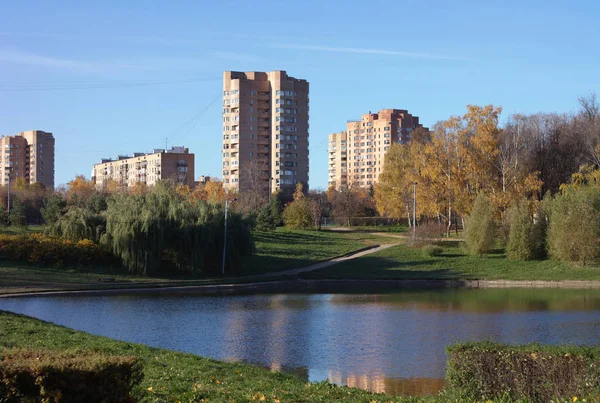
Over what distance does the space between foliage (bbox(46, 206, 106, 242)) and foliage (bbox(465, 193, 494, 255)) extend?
27.1m

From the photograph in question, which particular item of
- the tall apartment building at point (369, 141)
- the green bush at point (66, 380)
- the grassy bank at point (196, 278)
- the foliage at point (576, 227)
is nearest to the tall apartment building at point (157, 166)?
the tall apartment building at point (369, 141)

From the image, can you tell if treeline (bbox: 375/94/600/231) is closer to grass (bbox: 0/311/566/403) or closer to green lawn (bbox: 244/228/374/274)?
green lawn (bbox: 244/228/374/274)

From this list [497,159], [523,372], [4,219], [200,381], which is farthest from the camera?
[497,159]

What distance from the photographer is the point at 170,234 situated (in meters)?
43.8

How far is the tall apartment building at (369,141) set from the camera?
15062 centimetres

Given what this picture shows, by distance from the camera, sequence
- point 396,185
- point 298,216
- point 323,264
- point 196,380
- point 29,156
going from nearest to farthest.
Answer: point 196,380, point 323,264, point 298,216, point 396,185, point 29,156

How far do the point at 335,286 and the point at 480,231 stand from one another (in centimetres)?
1470

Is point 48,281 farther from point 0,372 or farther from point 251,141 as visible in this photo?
point 251,141

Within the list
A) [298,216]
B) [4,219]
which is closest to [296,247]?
[298,216]

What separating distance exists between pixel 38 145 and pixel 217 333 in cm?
15332

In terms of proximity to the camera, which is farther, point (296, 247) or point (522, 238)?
point (296, 247)

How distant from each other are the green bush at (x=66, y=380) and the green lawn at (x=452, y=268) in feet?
127

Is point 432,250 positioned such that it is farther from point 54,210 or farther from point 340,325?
point 54,210

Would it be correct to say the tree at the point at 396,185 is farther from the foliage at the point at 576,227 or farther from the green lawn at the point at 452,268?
the foliage at the point at 576,227
